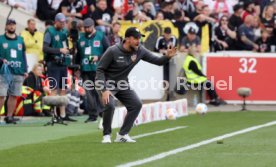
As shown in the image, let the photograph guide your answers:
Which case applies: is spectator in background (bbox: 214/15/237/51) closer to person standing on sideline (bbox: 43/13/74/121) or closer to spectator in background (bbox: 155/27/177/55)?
spectator in background (bbox: 155/27/177/55)

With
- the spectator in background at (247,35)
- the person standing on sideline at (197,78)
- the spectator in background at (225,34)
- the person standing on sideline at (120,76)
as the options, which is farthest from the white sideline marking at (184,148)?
the spectator in background at (225,34)

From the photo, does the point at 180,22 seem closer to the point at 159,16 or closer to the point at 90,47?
the point at 159,16

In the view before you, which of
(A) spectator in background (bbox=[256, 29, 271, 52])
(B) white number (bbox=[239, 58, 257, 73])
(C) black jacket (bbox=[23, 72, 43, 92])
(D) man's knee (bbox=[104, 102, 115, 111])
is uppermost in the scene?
(A) spectator in background (bbox=[256, 29, 271, 52])

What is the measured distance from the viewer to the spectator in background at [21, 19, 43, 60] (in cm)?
2343

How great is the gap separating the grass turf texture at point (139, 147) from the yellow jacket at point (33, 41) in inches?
177

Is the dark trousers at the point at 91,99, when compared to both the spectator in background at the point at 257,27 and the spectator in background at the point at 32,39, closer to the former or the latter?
the spectator in background at the point at 32,39

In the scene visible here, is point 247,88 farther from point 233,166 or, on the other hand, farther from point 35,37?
point 233,166

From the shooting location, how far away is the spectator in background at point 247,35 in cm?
2734

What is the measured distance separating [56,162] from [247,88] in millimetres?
13812

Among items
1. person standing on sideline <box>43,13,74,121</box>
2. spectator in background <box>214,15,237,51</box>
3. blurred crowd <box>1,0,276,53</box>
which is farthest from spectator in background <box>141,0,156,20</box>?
person standing on sideline <box>43,13,74,121</box>

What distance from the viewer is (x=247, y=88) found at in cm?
2481

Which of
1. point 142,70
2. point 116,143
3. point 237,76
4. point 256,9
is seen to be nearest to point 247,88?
point 237,76

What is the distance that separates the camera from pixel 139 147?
13688 mm

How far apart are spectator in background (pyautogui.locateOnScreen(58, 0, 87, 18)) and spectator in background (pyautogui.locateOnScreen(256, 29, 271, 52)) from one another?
5029 millimetres
